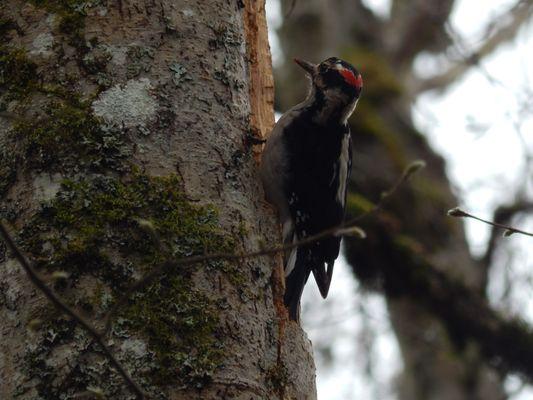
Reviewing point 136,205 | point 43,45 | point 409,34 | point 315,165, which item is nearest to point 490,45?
point 409,34

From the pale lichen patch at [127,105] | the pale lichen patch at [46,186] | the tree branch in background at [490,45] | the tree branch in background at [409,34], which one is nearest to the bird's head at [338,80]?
the pale lichen patch at [127,105]

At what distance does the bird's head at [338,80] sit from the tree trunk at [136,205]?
138 centimetres

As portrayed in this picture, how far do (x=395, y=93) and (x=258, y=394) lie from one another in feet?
20.6

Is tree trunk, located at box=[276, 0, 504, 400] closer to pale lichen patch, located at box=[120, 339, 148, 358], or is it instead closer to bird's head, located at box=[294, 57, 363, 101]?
bird's head, located at box=[294, 57, 363, 101]

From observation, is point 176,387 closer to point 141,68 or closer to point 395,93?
point 141,68

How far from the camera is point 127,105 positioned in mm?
2570

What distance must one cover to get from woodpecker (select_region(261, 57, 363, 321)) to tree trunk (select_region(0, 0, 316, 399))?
0.50m

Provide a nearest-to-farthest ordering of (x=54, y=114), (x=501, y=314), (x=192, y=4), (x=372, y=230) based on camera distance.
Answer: (x=54, y=114), (x=192, y=4), (x=372, y=230), (x=501, y=314)

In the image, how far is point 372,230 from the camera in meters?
6.23

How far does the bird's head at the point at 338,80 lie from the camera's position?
431 cm

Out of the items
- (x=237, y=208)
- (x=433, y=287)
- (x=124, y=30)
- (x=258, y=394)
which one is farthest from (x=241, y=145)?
(x=433, y=287)

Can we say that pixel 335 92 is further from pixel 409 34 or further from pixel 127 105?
pixel 409 34

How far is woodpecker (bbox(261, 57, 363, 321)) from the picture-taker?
344 cm

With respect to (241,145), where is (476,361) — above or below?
above
